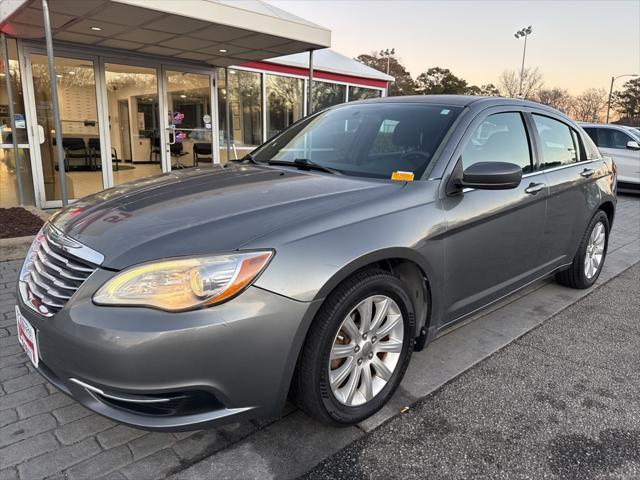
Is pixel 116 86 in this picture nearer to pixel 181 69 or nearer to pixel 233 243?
pixel 181 69

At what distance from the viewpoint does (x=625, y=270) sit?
5.20 m

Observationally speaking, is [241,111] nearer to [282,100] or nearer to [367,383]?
[282,100]

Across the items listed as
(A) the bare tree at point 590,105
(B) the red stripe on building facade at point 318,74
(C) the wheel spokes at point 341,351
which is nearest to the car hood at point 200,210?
(C) the wheel spokes at point 341,351

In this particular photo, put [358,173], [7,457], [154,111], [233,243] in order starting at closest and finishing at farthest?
[233,243]
[7,457]
[358,173]
[154,111]

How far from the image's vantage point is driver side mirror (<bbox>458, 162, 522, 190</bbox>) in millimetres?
2506

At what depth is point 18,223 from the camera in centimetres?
573

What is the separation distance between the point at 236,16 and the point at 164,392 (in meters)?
5.58

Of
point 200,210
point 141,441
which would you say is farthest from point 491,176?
point 141,441

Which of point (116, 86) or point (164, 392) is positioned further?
point (116, 86)

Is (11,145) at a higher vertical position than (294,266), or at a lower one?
higher

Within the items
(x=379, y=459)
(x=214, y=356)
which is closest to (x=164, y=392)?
(x=214, y=356)

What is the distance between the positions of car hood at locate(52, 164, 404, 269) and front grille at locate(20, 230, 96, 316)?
0.33 feet

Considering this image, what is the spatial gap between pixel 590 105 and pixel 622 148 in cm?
5380

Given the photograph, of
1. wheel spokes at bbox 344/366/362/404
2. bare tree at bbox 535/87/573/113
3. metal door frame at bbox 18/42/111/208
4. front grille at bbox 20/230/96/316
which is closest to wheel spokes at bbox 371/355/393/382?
wheel spokes at bbox 344/366/362/404
